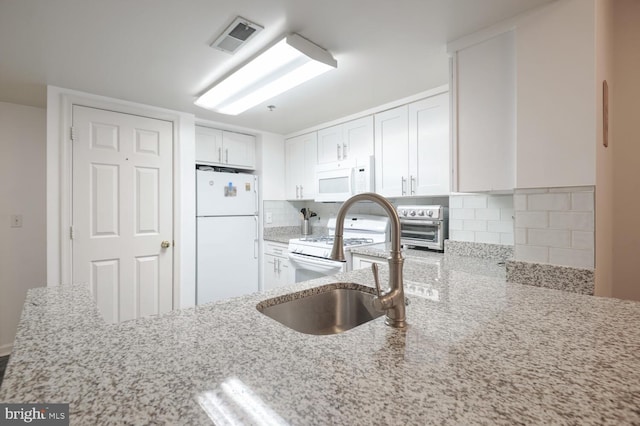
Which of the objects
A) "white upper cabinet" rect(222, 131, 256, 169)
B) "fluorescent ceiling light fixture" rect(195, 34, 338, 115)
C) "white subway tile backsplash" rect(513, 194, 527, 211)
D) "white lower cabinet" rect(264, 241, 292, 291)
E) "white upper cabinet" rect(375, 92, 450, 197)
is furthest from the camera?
"white upper cabinet" rect(222, 131, 256, 169)

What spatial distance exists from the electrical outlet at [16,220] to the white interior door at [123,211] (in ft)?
2.70

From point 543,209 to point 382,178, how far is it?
4.95 ft

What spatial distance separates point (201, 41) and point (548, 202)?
6.32 feet

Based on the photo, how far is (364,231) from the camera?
10.0 feet

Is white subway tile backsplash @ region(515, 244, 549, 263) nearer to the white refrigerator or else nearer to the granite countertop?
the granite countertop

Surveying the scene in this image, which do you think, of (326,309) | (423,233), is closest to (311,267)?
(423,233)

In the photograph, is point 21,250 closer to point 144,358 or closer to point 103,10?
point 103,10

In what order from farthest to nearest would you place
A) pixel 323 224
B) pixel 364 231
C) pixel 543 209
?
pixel 323 224, pixel 364 231, pixel 543 209

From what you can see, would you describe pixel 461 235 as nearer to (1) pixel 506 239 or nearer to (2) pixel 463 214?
(2) pixel 463 214

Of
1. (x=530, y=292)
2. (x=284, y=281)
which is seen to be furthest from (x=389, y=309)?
(x=284, y=281)

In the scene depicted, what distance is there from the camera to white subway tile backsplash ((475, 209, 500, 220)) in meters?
2.03

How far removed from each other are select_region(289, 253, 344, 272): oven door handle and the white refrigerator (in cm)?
73

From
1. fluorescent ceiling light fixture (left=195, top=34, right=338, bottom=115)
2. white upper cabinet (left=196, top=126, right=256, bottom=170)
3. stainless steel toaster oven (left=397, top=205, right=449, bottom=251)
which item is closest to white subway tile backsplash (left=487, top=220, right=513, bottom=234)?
stainless steel toaster oven (left=397, top=205, right=449, bottom=251)

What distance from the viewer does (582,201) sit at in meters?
1.23
